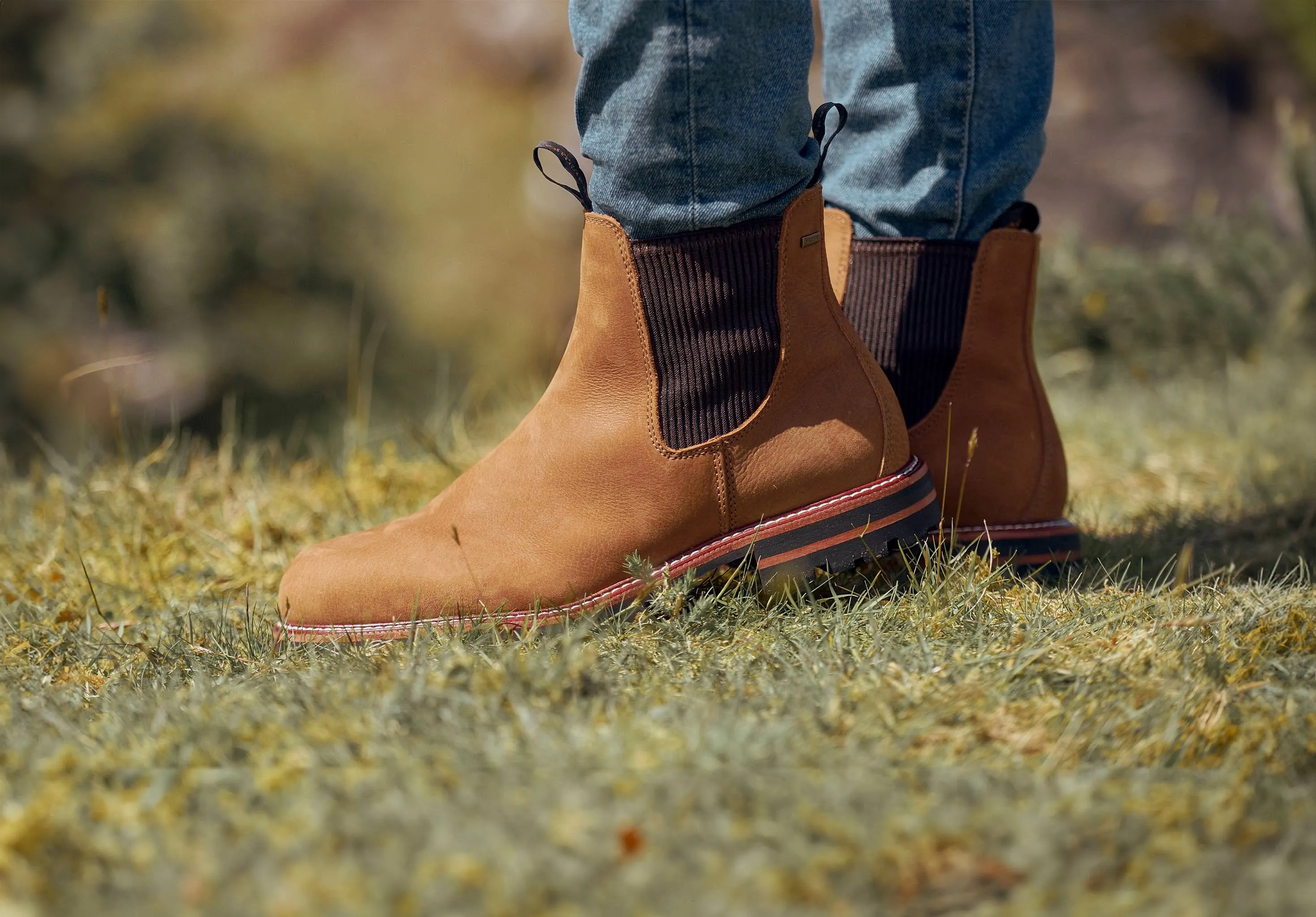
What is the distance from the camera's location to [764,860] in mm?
752

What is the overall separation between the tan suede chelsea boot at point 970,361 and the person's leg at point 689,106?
1.04ft

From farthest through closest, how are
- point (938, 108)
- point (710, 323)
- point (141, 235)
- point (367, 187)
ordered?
point (367, 187) → point (141, 235) → point (938, 108) → point (710, 323)

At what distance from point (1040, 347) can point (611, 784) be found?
371cm

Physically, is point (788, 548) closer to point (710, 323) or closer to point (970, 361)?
point (710, 323)

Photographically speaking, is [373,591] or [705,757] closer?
[705,757]

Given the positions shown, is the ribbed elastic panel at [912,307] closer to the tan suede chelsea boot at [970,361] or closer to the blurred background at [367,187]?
the tan suede chelsea boot at [970,361]

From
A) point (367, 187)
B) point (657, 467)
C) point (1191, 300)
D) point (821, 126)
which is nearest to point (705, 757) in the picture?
point (657, 467)

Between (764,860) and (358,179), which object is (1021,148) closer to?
(764,860)

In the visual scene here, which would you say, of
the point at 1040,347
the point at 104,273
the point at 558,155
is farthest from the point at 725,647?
the point at 104,273

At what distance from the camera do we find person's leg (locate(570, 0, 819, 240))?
3.87 ft

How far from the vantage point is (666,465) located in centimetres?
133

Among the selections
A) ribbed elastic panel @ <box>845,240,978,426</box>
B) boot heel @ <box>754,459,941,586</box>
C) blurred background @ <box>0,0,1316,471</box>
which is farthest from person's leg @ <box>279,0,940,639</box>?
blurred background @ <box>0,0,1316,471</box>

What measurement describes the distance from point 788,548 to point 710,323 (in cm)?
30

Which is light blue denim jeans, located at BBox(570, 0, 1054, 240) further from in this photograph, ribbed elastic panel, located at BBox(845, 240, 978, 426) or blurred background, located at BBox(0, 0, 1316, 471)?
blurred background, located at BBox(0, 0, 1316, 471)
